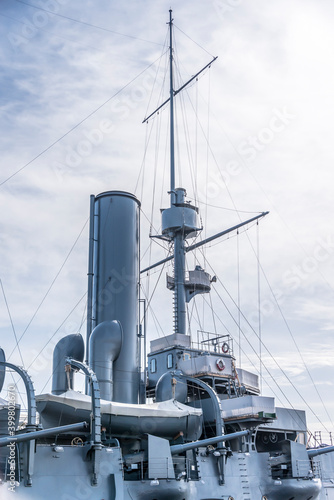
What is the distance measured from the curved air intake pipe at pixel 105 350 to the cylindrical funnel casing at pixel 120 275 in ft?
2.76

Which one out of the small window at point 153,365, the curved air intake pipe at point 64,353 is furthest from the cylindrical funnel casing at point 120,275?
the small window at point 153,365

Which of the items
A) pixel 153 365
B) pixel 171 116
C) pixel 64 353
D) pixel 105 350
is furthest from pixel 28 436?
pixel 171 116

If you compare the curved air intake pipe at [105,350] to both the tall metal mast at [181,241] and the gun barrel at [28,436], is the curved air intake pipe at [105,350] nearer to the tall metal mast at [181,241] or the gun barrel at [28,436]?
the gun barrel at [28,436]

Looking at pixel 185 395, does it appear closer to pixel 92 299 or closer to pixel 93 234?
pixel 92 299

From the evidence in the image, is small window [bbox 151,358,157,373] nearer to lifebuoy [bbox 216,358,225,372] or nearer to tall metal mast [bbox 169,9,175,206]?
lifebuoy [bbox 216,358,225,372]

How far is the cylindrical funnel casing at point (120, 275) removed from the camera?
20906 millimetres

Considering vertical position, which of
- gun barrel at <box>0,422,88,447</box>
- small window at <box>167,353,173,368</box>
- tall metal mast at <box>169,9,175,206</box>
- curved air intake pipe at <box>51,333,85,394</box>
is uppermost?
tall metal mast at <box>169,9,175,206</box>

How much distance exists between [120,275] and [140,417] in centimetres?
621

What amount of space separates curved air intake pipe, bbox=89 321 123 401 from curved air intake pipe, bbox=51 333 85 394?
1.58ft

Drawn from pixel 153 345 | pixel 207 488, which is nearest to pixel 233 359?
pixel 153 345

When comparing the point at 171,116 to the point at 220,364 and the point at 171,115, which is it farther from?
the point at 220,364

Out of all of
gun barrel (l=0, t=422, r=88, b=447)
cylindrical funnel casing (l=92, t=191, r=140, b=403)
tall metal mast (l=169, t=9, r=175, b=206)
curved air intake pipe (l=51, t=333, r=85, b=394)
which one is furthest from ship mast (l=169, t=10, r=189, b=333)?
gun barrel (l=0, t=422, r=88, b=447)

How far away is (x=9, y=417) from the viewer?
1480cm

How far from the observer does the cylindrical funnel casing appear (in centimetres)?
2091
